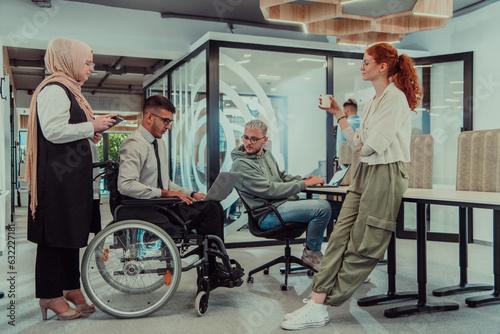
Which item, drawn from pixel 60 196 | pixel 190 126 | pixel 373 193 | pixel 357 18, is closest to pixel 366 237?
pixel 373 193

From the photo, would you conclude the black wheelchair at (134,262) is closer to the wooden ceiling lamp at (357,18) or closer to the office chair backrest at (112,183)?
the office chair backrest at (112,183)

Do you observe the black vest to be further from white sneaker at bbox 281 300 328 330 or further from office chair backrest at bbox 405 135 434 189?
office chair backrest at bbox 405 135 434 189

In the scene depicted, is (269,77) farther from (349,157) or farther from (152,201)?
(152,201)

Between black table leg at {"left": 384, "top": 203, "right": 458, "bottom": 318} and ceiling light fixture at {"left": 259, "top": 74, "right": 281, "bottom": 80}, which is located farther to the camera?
ceiling light fixture at {"left": 259, "top": 74, "right": 281, "bottom": 80}

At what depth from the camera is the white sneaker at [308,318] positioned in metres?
2.42

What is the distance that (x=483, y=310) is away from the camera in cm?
276

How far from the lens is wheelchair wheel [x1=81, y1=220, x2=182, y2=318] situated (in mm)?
2492

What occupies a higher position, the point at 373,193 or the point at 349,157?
the point at 349,157

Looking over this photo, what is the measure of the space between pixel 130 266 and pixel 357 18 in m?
2.66

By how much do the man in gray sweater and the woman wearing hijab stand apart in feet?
3.59

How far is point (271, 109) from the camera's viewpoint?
5410 millimetres

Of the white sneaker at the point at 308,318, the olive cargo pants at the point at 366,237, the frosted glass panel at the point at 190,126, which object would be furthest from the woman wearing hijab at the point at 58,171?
the frosted glass panel at the point at 190,126

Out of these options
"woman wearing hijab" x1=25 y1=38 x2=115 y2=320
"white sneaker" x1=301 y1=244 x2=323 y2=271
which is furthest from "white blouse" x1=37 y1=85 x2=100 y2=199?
"white sneaker" x1=301 y1=244 x2=323 y2=271

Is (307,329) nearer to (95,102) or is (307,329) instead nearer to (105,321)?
(105,321)
